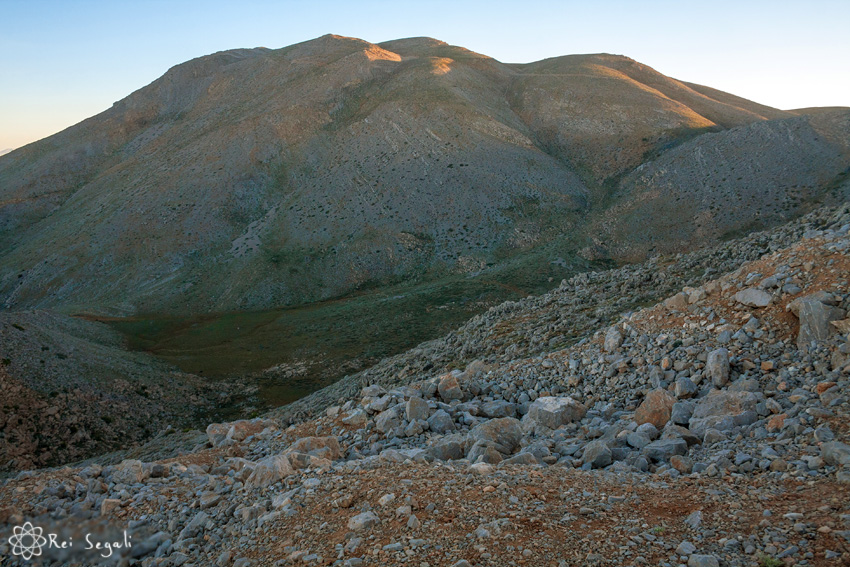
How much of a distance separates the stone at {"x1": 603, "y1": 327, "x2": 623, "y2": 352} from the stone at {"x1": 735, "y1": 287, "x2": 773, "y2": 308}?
3.03 m

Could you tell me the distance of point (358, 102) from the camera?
3836 inches

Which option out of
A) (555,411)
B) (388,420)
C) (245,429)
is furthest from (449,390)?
(245,429)

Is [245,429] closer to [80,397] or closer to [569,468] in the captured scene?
[569,468]

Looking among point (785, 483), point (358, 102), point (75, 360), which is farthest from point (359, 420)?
point (358, 102)

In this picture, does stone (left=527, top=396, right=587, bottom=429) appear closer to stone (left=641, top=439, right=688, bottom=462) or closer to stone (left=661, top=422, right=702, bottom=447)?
stone (left=661, top=422, right=702, bottom=447)

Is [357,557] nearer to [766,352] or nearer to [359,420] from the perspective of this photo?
[359,420]

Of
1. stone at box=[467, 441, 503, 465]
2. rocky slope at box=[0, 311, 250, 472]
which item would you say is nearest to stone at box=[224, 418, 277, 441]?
stone at box=[467, 441, 503, 465]

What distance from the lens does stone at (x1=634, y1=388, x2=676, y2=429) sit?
37.9 ft

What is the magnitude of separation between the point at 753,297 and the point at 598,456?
6.38 m

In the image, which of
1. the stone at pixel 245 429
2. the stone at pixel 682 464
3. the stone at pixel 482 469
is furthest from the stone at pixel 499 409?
the stone at pixel 245 429

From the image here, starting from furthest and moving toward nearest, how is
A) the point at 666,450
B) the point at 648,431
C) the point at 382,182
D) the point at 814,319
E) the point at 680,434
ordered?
the point at 382,182 → the point at 814,319 → the point at 648,431 → the point at 680,434 → the point at 666,450

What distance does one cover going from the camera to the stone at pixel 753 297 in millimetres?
12914

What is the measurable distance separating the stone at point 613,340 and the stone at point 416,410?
531 cm

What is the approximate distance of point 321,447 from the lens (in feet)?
42.1
